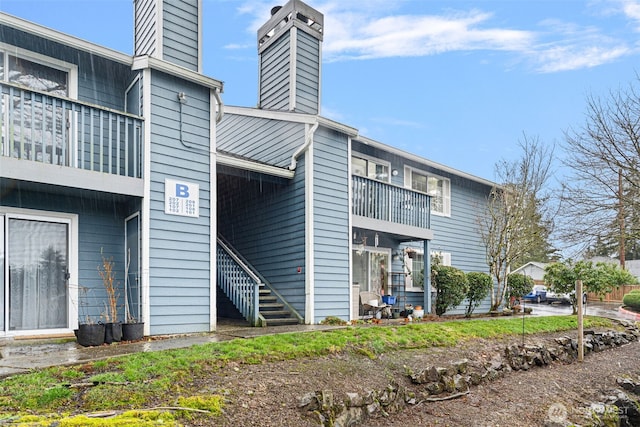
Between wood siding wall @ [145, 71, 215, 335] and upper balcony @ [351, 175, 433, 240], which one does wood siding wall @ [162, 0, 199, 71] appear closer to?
wood siding wall @ [145, 71, 215, 335]

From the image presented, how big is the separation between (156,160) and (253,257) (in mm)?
4645

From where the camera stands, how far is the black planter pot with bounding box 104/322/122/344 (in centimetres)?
715

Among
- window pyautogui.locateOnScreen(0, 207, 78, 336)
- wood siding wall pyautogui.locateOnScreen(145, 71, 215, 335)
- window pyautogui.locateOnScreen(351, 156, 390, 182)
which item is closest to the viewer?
window pyautogui.locateOnScreen(0, 207, 78, 336)

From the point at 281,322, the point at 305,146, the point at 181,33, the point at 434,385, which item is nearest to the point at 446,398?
the point at 434,385

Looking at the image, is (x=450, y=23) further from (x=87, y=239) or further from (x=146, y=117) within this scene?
(x=87, y=239)

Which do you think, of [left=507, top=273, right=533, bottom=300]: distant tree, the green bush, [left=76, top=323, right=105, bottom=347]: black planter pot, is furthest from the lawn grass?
the green bush

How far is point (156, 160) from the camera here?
332 inches

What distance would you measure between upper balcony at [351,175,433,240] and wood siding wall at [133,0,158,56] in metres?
5.36

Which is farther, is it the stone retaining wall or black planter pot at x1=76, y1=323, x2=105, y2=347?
black planter pot at x1=76, y1=323, x2=105, y2=347

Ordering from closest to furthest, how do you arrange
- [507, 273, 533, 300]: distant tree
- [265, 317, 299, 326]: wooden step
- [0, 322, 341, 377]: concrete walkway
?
[0, 322, 341, 377]: concrete walkway < [265, 317, 299, 326]: wooden step < [507, 273, 533, 300]: distant tree

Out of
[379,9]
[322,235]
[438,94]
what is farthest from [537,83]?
[322,235]

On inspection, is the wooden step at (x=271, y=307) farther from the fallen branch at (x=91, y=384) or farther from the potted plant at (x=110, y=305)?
the fallen branch at (x=91, y=384)

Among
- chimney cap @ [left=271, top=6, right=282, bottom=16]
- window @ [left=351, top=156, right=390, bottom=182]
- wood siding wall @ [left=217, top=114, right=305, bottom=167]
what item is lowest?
window @ [left=351, top=156, right=390, bottom=182]

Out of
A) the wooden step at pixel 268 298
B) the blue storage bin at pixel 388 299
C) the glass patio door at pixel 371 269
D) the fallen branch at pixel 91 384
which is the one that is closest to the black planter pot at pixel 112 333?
the fallen branch at pixel 91 384
